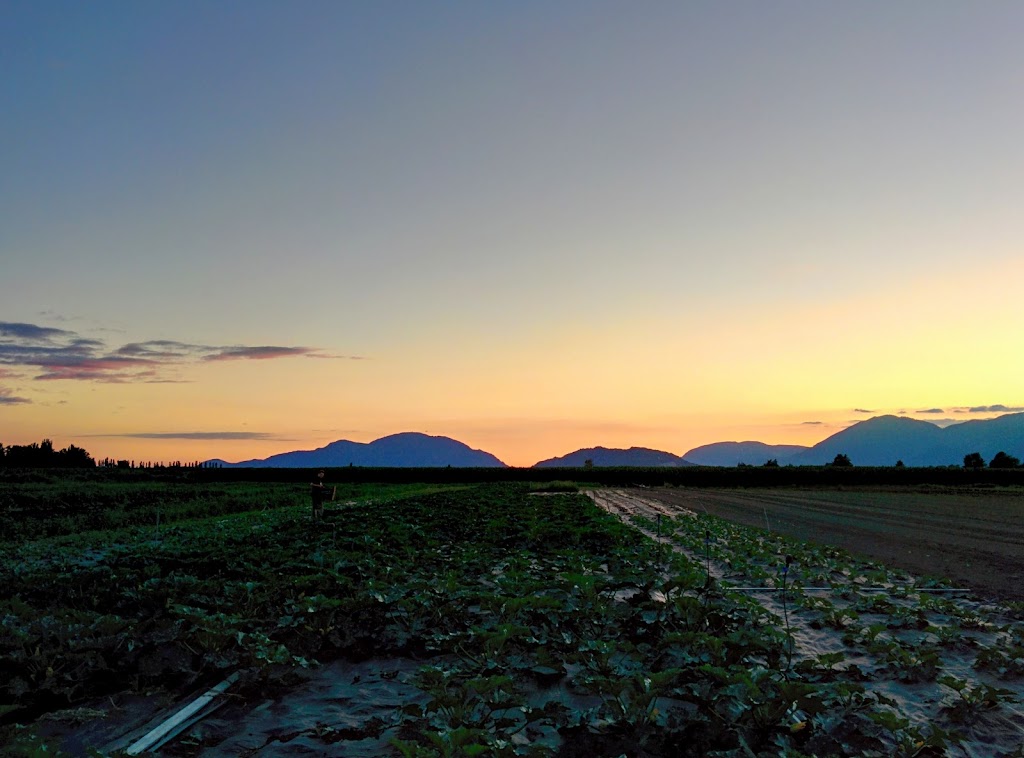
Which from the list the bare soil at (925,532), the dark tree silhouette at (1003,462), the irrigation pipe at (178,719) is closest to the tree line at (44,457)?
the bare soil at (925,532)

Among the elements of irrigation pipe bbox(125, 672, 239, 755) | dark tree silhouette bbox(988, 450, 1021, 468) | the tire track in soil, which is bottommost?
the tire track in soil

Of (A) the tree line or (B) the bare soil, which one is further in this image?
(A) the tree line

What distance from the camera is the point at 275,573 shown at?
11242 mm

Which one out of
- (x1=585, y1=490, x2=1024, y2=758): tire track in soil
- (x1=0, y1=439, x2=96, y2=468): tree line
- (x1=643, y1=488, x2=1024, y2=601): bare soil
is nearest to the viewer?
(x1=585, y1=490, x2=1024, y2=758): tire track in soil

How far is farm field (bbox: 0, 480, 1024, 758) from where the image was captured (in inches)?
214

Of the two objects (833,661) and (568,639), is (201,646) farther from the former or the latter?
(833,661)

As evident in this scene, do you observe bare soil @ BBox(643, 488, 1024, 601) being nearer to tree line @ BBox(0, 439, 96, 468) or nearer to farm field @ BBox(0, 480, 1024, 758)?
farm field @ BBox(0, 480, 1024, 758)

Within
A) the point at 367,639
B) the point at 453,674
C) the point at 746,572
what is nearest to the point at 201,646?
the point at 367,639

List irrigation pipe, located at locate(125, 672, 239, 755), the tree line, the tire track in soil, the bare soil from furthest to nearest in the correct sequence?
1. the tree line
2. the bare soil
3. the tire track in soil
4. irrigation pipe, located at locate(125, 672, 239, 755)

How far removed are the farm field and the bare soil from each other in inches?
130

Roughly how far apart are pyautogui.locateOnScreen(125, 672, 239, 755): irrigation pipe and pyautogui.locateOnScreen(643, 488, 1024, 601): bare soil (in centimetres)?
1238

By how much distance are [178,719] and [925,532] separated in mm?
25583

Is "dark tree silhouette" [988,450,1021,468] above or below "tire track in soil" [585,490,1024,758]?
above

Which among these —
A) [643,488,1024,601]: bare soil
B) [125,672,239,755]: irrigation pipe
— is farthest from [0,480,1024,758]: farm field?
[643,488,1024,601]: bare soil
